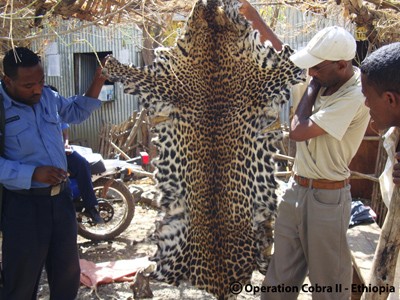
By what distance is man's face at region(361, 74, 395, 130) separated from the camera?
1.84 meters

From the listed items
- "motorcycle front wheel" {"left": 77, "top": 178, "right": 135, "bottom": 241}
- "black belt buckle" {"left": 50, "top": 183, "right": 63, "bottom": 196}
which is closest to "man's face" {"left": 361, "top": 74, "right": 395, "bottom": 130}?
"black belt buckle" {"left": 50, "top": 183, "right": 63, "bottom": 196}

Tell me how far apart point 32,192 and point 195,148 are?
104 centimetres

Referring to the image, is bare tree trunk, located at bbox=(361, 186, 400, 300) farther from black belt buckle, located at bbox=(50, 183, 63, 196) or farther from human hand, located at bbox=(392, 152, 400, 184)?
black belt buckle, located at bbox=(50, 183, 63, 196)

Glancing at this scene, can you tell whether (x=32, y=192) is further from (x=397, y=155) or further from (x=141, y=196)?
(x=141, y=196)

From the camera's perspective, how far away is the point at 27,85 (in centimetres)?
275

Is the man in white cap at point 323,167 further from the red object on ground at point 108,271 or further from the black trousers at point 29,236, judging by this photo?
the red object on ground at point 108,271

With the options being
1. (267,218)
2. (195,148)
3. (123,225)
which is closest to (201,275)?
(267,218)

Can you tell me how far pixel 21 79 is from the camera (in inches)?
107

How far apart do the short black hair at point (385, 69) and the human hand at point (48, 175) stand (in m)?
1.84

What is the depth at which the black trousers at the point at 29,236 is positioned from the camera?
9.27 ft

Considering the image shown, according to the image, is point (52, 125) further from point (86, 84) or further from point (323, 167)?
point (86, 84)

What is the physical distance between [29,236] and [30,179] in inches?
14.9

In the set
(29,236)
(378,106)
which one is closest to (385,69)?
(378,106)

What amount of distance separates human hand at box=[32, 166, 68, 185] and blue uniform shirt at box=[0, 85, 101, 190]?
0.11 feet
